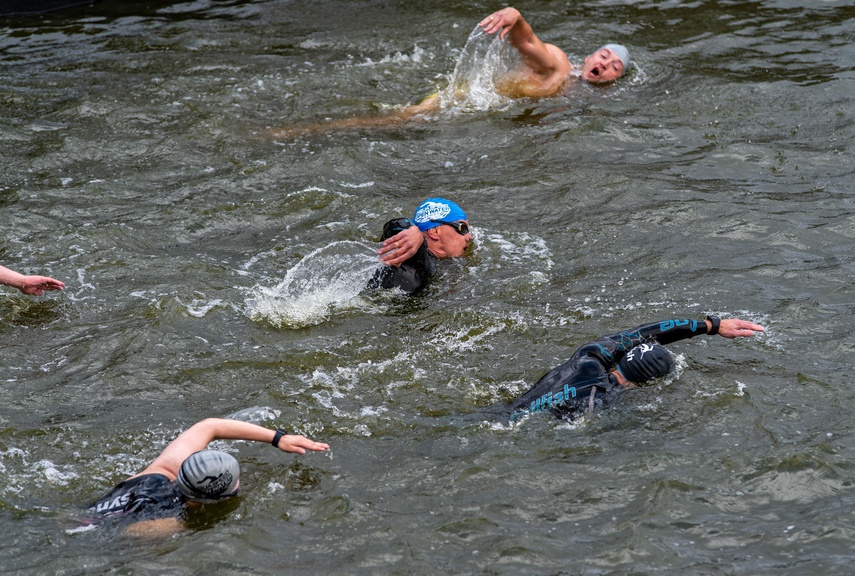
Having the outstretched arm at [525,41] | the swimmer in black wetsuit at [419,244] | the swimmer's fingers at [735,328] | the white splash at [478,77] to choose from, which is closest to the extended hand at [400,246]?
the swimmer in black wetsuit at [419,244]

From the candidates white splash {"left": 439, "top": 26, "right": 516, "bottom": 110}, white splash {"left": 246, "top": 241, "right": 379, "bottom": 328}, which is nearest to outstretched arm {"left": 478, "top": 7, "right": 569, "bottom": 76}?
white splash {"left": 439, "top": 26, "right": 516, "bottom": 110}

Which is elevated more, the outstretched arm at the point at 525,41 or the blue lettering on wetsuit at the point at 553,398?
the outstretched arm at the point at 525,41

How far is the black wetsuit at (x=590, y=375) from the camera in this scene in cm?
640

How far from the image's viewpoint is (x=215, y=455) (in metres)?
5.52

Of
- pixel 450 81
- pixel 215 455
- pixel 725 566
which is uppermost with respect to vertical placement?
pixel 450 81

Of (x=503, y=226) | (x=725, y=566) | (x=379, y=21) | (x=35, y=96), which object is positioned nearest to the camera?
(x=725, y=566)

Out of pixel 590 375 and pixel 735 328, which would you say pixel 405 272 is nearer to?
pixel 590 375

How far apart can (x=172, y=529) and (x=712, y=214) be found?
5.81 m

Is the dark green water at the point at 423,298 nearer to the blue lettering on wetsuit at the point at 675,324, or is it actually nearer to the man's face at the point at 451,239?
the man's face at the point at 451,239

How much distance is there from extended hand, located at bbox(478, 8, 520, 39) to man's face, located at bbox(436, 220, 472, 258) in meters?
3.30

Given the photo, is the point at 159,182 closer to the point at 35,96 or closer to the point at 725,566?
the point at 35,96

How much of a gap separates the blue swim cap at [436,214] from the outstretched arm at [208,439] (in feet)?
9.99

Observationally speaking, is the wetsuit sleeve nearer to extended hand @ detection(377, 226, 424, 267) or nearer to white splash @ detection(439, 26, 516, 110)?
extended hand @ detection(377, 226, 424, 267)

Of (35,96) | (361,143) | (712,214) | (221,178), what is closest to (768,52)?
(712,214)
